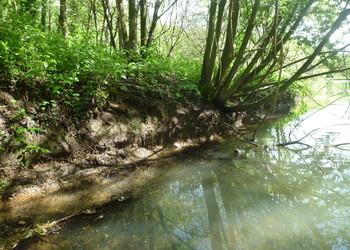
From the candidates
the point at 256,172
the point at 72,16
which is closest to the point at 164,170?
the point at 256,172

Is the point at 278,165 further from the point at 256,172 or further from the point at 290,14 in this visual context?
the point at 290,14

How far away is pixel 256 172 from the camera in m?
4.50

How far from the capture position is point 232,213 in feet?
10.2

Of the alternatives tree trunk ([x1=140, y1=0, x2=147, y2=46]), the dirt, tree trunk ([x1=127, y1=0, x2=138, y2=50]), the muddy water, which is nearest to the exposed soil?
the dirt

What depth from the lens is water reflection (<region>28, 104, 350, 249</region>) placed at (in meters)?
2.56

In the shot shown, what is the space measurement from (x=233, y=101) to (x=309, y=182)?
526cm

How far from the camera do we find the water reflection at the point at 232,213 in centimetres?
256

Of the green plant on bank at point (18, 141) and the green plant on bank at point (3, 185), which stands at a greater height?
the green plant on bank at point (18, 141)

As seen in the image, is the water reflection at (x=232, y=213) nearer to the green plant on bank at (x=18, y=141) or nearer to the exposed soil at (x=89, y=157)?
the exposed soil at (x=89, y=157)

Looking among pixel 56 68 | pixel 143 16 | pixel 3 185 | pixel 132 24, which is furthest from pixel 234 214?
pixel 143 16

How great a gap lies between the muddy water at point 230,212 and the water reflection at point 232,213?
0.01 metres

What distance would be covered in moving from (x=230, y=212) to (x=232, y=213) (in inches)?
1.3

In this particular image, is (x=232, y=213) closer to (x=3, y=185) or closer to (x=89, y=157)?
(x=89, y=157)

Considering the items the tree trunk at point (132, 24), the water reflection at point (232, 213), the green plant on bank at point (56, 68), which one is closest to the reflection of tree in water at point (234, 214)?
the water reflection at point (232, 213)
